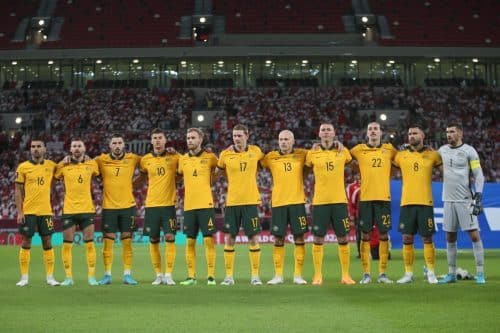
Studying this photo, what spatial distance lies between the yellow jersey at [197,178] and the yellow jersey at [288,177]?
42.8 inches

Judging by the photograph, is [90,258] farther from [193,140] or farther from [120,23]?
[120,23]

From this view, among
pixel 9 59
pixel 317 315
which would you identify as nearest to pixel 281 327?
pixel 317 315

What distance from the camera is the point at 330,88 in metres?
53.5

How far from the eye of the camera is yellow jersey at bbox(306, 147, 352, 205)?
13.5 metres

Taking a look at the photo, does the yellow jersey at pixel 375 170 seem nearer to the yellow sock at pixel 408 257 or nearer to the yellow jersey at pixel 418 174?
the yellow jersey at pixel 418 174

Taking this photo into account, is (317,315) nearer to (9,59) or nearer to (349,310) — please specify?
(349,310)

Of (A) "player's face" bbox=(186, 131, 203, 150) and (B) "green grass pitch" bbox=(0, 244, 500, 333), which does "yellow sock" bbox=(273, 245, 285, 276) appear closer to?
(B) "green grass pitch" bbox=(0, 244, 500, 333)

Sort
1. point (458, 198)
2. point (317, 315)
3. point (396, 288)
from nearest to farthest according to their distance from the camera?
point (317, 315), point (396, 288), point (458, 198)

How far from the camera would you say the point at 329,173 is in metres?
13.5

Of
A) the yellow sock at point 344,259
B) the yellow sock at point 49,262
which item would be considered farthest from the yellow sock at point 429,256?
the yellow sock at point 49,262

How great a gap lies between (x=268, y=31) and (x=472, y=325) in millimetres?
47476

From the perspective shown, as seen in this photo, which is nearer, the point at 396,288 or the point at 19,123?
the point at 396,288

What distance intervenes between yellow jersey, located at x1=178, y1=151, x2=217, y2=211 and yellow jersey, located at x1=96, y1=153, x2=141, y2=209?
1051 millimetres

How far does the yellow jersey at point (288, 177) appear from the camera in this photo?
13625 millimetres
